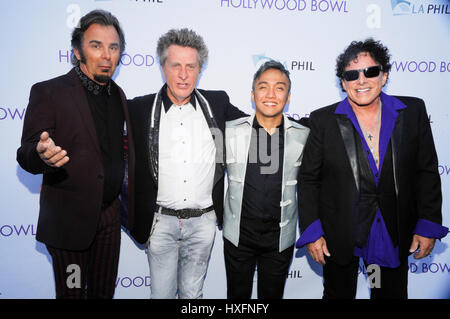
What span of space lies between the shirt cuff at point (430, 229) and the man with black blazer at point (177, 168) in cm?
143

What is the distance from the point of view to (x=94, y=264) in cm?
208

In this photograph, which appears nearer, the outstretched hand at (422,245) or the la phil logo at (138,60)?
the outstretched hand at (422,245)

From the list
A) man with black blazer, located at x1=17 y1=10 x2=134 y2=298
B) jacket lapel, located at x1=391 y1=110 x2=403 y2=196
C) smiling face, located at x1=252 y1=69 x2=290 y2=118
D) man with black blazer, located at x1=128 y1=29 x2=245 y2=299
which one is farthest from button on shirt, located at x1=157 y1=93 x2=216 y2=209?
jacket lapel, located at x1=391 y1=110 x2=403 y2=196

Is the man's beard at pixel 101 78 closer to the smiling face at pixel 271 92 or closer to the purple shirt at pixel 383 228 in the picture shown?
the smiling face at pixel 271 92

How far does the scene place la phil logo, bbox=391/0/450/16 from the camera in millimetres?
2895

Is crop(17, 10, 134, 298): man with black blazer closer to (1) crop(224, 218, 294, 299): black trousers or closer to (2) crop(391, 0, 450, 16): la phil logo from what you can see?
(1) crop(224, 218, 294, 299): black trousers

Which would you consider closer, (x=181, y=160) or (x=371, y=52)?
(x=371, y=52)

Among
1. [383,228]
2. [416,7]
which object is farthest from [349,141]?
[416,7]

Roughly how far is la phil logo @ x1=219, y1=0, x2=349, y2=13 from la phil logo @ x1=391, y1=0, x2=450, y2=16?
1.70 feet

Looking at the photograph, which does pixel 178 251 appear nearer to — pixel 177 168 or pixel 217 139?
pixel 177 168

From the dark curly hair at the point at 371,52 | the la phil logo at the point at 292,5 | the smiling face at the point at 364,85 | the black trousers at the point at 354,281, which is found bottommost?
the black trousers at the point at 354,281

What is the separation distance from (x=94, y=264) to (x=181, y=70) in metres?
1.54

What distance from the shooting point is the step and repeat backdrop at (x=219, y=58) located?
267 centimetres

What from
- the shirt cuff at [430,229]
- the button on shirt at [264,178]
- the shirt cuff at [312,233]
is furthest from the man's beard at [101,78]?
the shirt cuff at [430,229]
